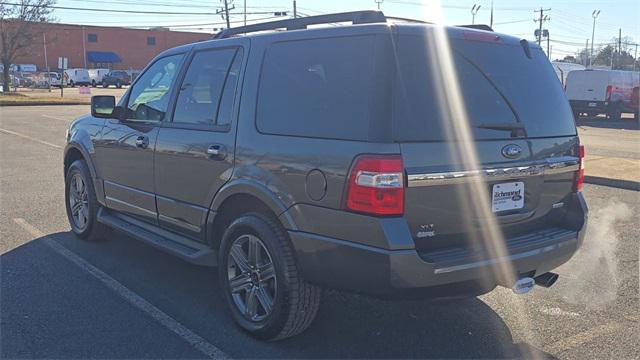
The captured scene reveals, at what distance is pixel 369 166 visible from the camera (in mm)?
3043

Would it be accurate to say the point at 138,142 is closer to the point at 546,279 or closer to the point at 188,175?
the point at 188,175

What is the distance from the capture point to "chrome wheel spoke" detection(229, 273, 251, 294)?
3832 mm

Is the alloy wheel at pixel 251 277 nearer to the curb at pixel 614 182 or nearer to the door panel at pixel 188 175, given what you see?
the door panel at pixel 188 175

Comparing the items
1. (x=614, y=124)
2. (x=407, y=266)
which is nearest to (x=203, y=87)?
(x=407, y=266)

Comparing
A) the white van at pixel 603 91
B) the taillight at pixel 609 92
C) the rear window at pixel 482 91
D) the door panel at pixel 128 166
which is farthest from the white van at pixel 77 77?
the rear window at pixel 482 91

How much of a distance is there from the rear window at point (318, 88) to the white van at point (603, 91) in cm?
Result: 2557

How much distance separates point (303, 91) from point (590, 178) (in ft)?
25.4

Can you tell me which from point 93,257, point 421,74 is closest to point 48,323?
point 93,257

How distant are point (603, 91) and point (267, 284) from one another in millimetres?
25919

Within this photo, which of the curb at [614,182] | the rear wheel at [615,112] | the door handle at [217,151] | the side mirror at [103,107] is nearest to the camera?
the door handle at [217,151]

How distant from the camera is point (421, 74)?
10.6 feet

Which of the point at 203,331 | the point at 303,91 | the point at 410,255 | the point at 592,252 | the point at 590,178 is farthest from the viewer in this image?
the point at 590,178

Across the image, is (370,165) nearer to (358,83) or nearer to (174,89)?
(358,83)

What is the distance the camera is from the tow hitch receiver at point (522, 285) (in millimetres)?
3488
